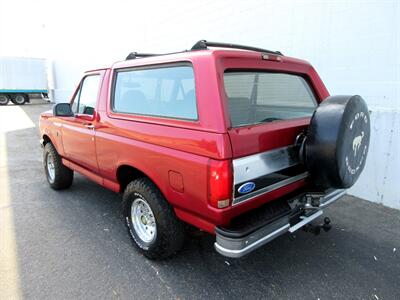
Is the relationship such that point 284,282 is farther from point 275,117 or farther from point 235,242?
point 275,117

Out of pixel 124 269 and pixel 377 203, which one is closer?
pixel 124 269

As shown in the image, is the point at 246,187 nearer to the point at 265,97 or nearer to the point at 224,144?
the point at 224,144

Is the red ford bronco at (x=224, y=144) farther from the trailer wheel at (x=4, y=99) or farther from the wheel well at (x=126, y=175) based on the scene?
the trailer wheel at (x=4, y=99)

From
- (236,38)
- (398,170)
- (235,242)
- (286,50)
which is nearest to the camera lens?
(235,242)

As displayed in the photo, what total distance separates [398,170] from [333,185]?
87.9 inches

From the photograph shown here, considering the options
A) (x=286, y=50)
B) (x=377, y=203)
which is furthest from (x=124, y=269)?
(x=286, y=50)

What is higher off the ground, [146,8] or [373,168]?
[146,8]

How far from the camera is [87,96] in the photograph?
397 centimetres

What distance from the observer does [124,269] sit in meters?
2.96

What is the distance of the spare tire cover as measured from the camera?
2.38 meters

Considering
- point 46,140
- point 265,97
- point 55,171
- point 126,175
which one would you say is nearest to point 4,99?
point 46,140

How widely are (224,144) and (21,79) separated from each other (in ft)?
84.9

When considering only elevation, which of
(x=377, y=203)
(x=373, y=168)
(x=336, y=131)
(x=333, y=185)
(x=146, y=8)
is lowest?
(x=377, y=203)

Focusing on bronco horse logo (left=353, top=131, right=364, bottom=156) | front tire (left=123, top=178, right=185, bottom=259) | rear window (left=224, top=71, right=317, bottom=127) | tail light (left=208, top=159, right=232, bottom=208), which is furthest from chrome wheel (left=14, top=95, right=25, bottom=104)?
bronco horse logo (left=353, top=131, right=364, bottom=156)
